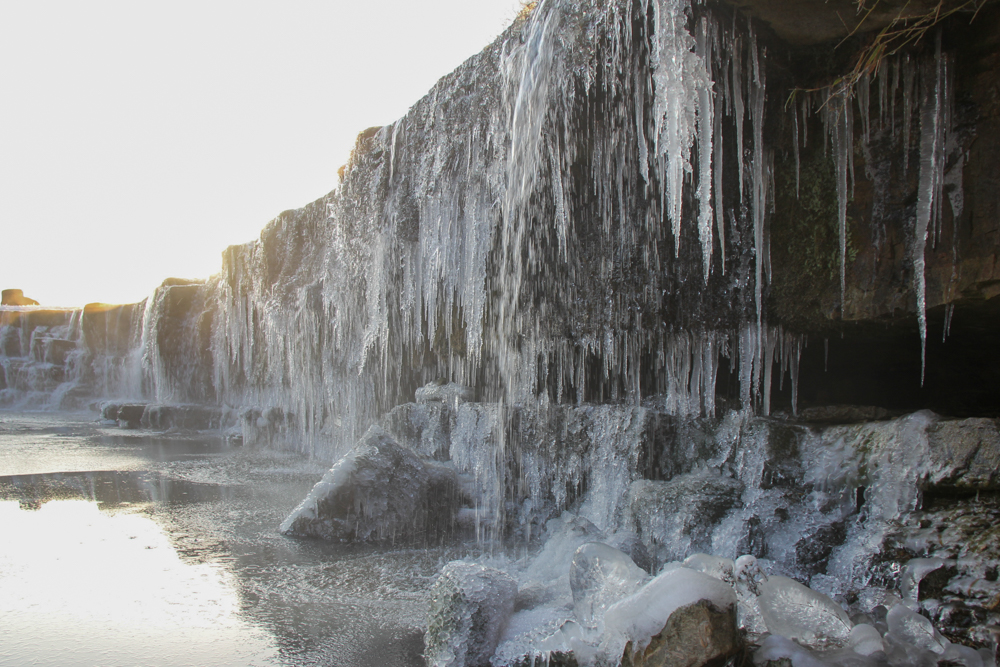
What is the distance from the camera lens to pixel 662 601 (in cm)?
→ 257

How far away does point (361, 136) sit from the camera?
851 cm

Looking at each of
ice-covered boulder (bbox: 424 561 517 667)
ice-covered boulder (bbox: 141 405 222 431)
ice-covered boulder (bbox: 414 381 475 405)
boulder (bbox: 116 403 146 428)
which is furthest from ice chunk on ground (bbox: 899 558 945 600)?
boulder (bbox: 116 403 146 428)

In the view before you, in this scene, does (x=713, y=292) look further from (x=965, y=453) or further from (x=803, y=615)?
(x=803, y=615)

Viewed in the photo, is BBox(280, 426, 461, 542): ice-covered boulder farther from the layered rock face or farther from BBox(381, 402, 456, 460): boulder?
BBox(381, 402, 456, 460): boulder

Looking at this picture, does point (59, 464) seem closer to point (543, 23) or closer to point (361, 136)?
point (361, 136)

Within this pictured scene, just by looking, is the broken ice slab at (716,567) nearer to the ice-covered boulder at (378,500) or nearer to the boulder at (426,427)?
the ice-covered boulder at (378,500)

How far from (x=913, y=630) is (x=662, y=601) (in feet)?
3.97

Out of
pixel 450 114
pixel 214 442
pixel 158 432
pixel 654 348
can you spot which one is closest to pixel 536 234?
pixel 654 348

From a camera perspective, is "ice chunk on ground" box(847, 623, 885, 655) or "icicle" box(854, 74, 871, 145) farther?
"icicle" box(854, 74, 871, 145)

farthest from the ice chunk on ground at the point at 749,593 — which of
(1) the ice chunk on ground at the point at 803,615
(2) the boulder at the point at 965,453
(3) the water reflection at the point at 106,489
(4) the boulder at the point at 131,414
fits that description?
(4) the boulder at the point at 131,414

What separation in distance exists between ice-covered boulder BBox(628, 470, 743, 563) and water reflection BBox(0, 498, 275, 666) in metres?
2.47

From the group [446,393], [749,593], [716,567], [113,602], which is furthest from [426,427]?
[749,593]

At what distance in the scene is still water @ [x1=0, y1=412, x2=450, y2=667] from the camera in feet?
9.56

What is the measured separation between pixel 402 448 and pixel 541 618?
8.81ft
